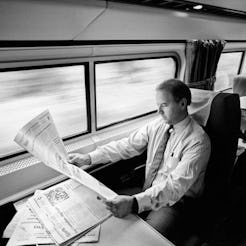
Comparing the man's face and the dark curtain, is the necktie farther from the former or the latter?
the dark curtain

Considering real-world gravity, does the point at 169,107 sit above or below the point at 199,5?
below

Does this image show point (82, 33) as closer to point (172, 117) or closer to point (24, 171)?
point (172, 117)

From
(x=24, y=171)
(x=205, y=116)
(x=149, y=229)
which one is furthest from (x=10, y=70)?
(x=205, y=116)

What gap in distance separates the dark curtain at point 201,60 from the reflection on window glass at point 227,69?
105 cm

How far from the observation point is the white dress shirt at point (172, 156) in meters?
1.32

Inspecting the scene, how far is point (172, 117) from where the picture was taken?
1.50m

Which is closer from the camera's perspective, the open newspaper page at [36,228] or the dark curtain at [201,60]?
the open newspaper page at [36,228]

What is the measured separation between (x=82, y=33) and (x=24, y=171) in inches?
39.1

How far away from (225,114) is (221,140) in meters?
0.18

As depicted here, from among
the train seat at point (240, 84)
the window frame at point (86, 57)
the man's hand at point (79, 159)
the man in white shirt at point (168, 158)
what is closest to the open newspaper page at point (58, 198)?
the man in white shirt at point (168, 158)

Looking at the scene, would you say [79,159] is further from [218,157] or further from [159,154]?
[218,157]

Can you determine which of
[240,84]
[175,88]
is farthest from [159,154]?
[240,84]

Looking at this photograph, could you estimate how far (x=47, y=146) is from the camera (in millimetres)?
1189

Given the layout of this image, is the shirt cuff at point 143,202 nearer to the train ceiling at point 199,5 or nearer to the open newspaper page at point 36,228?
the open newspaper page at point 36,228
